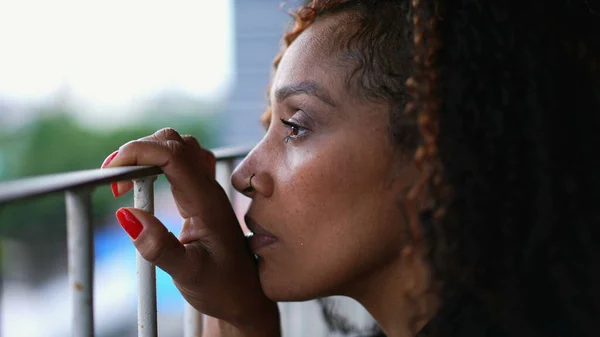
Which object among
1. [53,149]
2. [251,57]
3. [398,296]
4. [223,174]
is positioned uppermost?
[223,174]

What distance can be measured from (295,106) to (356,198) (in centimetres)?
20

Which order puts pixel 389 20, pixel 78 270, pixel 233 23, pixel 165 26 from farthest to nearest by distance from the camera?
pixel 165 26, pixel 233 23, pixel 389 20, pixel 78 270

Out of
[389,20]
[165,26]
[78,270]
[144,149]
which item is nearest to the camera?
[78,270]

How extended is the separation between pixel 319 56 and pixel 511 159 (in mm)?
372

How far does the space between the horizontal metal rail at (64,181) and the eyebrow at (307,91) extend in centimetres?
27

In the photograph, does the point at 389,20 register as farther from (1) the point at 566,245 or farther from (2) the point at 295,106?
(1) the point at 566,245

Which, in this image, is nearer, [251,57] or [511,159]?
[511,159]

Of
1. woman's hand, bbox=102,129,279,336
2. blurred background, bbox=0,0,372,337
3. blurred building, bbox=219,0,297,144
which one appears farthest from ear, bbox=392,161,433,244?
blurred background, bbox=0,0,372,337

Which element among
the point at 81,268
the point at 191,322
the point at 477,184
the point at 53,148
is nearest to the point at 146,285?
the point at 81,268

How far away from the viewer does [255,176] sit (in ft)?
4.35

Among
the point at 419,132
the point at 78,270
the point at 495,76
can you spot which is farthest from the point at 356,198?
the point at 78,270

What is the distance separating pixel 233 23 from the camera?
5.64 metres

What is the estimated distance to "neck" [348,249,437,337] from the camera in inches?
51.4

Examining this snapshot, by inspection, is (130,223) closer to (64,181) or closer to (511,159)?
(64,181)
